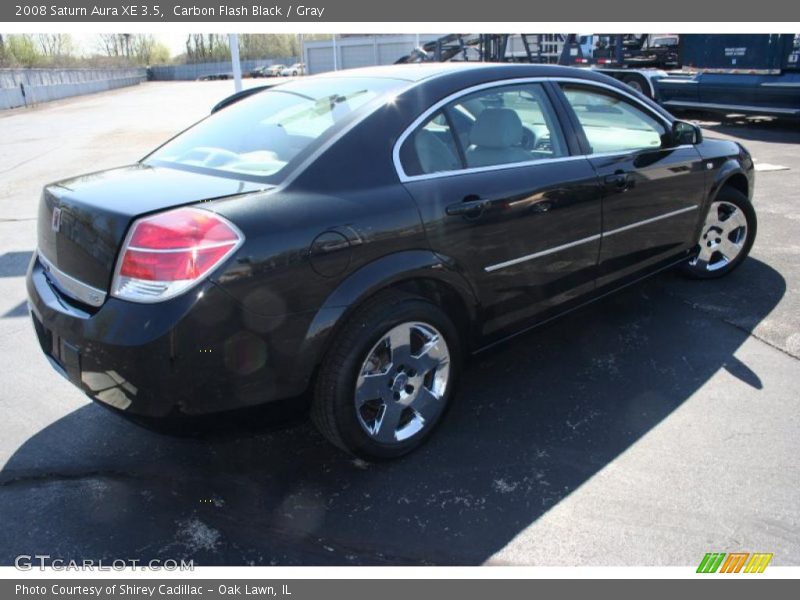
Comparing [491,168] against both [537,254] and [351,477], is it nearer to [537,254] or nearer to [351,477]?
[537,254]

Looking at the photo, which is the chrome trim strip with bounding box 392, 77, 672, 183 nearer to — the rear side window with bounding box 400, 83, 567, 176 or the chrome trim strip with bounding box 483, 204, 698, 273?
the rear side window with bounding box 400, 83, 567, 176

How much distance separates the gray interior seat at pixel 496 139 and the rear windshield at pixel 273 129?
0.47 m

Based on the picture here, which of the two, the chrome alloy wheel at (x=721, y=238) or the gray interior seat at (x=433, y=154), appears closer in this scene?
the gray interior seat at (x=433, y=154)

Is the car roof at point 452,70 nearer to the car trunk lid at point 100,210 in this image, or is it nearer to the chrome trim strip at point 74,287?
the car trunk lid at point 100,210

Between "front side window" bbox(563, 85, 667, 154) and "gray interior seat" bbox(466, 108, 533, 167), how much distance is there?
489mm

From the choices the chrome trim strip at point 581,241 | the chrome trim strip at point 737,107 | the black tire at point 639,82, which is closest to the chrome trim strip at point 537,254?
the chrome trim strip at point 581,241

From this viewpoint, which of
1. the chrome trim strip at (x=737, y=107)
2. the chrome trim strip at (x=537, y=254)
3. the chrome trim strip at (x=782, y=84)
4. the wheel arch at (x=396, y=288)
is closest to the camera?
the wheel arch at (x=396, y=288)

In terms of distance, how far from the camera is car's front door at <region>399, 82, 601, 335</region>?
293cm

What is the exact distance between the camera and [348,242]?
2578 mm

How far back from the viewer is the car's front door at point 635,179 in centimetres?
372

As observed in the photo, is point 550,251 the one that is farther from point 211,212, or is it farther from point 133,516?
point 133,516

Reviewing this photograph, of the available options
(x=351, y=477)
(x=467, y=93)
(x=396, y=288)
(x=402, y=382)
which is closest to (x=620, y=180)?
(x=467, y=93)

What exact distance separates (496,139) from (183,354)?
6.34ft

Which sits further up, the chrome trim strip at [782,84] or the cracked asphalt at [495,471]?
the chrome trim strip at [782,84]
